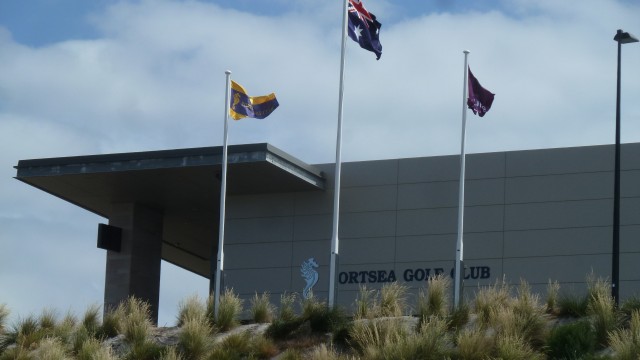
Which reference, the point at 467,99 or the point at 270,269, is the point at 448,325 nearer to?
the point at 467,99

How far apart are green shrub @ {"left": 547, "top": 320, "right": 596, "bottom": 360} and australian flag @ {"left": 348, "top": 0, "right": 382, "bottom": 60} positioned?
9.63 meters

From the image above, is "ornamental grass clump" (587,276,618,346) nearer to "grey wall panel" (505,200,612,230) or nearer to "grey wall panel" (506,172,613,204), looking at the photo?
"grey wall panel" (505,200,612,230)

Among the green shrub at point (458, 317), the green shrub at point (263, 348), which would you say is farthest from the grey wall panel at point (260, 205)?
the green shrub at point (458, 317)

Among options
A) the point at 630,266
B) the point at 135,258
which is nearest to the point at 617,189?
the point at 630,266

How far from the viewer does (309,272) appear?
41.0 metres

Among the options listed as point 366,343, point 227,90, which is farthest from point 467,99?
point 366,343

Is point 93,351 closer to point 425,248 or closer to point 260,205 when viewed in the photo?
point 425,248

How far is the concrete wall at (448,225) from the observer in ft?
124

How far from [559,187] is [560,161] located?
2.54ft

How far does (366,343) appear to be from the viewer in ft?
92.0

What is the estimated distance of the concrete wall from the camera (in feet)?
124

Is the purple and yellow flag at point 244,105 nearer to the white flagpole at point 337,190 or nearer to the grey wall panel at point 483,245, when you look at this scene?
the white flagpole at point 337,190

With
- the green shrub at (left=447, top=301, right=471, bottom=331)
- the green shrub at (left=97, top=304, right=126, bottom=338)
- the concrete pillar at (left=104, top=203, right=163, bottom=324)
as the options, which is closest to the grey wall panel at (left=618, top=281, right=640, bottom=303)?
the green shrub at (left=447, top=301, right=471, bottom=331)

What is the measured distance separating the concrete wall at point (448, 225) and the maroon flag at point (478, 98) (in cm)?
532
